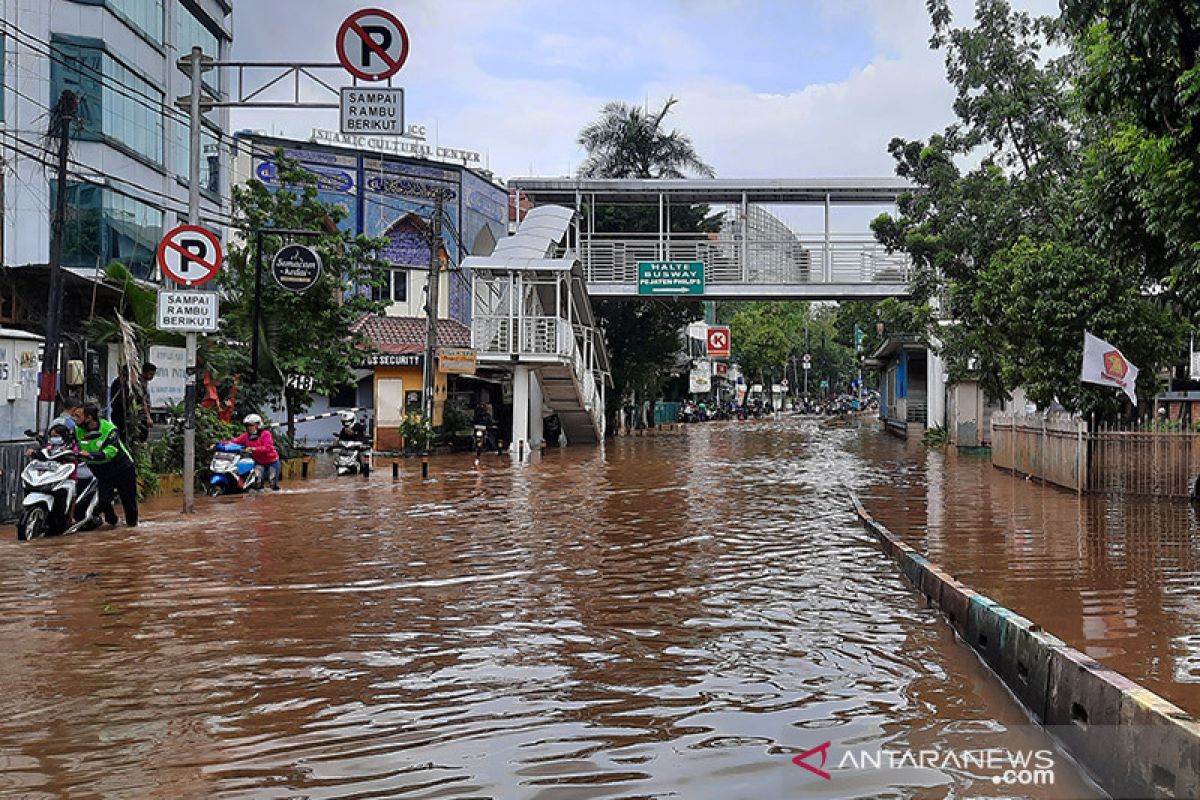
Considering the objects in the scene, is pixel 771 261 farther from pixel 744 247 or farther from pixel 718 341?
pixel 718 341

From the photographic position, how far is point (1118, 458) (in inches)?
674

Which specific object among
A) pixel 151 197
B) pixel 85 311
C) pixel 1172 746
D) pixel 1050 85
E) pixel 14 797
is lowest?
pixel 14 797

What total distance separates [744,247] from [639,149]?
12109 millimetres

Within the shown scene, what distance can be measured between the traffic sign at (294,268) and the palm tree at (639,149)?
27911mm

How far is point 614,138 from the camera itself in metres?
47.2

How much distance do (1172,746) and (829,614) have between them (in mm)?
3904

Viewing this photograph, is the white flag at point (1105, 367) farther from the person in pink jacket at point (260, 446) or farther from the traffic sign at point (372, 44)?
the person in pink jacket at point (260, 446)

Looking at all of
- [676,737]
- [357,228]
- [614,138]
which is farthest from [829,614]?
[614,138]

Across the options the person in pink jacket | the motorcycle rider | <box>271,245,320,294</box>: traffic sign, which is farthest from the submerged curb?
the motorcycle rider

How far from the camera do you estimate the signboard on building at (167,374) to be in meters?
16.5

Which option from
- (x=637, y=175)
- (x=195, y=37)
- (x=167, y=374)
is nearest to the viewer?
(x=167, y=374)

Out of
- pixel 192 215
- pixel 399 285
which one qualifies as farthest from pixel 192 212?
pixel 399 285


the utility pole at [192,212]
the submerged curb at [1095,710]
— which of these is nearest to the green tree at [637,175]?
the utility pole at [192,212]

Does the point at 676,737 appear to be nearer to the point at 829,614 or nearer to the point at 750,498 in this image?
the point at 829,614
